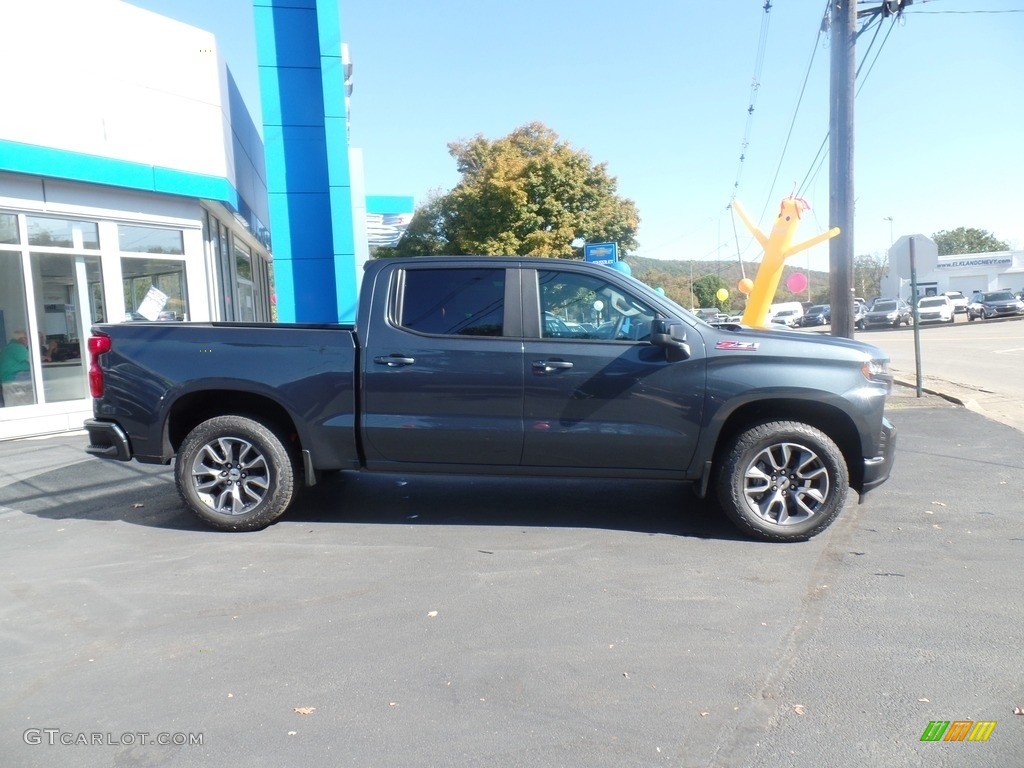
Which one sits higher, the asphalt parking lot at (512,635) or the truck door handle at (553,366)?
the truck door handle at (553,366)

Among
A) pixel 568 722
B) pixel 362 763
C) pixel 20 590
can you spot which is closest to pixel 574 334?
pixel 568 722

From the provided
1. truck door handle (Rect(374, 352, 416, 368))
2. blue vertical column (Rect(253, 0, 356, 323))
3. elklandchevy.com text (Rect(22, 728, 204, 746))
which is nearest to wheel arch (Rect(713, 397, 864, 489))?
truck door handle (Rect(374, 352, 416, 368))

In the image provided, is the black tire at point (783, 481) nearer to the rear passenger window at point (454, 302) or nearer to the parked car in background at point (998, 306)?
the rear passenger window at point (454, 302)

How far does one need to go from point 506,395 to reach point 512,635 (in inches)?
74.5

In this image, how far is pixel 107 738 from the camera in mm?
3115

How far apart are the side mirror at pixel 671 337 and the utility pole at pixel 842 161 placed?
24.1 ft

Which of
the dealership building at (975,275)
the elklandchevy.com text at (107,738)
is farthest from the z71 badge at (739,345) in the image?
the dealership building at (975,275)

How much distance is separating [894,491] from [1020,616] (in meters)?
2.63

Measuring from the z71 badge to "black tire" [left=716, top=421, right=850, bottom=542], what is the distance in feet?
1.76

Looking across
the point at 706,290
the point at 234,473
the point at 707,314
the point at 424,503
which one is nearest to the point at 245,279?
the point at 707,314

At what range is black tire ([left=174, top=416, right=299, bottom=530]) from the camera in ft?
18.6

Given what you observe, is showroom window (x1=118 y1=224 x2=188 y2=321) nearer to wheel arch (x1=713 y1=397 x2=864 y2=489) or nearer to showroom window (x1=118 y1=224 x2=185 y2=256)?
showroom window (x1=118 y1=224 x2=185 y2=256)

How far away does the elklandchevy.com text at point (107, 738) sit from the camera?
307 cm

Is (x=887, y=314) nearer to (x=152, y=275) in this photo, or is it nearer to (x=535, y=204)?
(x=535, y=204)
